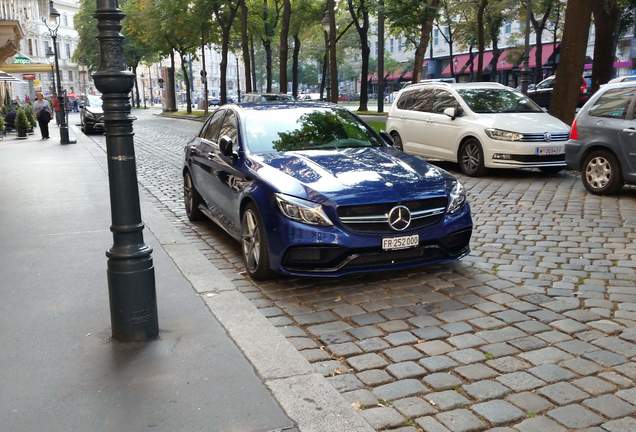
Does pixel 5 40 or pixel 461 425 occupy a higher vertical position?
pixel 5 40

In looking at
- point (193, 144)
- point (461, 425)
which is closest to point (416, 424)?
point (461, 425)

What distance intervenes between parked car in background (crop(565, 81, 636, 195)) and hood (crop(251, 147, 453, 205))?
439 cm

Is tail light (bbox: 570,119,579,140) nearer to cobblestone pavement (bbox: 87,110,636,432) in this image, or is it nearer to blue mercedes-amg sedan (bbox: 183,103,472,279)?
cobblestone pavement (bbox: 87,110,636,432)

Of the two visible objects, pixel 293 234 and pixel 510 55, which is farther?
pixel 510 55

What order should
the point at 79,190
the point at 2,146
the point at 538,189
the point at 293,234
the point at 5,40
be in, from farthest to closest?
1. the point at 5,40
2. the point at 2,146
3. the point at 79,190
4. the point at 538,189
5. the point at 293,234

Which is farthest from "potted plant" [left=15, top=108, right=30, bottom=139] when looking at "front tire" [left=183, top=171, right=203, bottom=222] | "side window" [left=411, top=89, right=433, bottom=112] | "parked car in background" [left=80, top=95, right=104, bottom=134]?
"front tire" [left=183, top=171, right=203, bottom=222]

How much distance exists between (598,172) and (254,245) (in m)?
6.16

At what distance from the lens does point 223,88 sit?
39.7 m

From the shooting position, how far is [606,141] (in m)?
9.63

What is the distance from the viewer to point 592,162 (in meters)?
9.95

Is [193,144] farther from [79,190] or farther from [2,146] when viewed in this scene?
[2,146]

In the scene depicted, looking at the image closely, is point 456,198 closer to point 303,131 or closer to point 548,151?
point 303,131

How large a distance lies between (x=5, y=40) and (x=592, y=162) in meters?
27.2

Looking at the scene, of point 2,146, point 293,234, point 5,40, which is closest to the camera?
point 293,234
